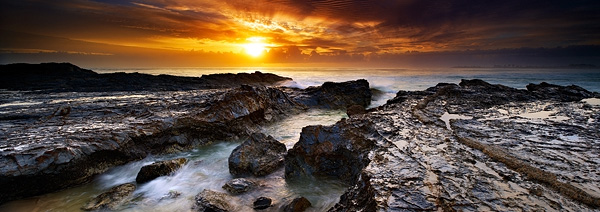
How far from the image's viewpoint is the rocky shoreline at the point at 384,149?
3.53 m

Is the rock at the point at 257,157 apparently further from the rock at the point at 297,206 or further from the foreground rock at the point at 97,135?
the foreground rock at the point at 97,135

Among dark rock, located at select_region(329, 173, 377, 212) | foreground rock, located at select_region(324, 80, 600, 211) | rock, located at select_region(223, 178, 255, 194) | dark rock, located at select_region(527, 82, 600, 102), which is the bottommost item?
rock, located at select_region(223, 178, 255, 194)

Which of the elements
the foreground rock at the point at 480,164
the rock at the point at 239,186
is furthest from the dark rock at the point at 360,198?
the rock at the point at 239,186

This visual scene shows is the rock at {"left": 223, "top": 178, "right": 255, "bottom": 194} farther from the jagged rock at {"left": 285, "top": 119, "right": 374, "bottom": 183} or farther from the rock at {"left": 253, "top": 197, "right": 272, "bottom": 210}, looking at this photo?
the jagged rock at {"left": 285, "top": 119, "right": 374, "bottom": 183}

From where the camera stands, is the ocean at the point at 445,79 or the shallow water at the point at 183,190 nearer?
the shallow water at the point at 183,190

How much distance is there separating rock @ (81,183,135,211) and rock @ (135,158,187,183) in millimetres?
307

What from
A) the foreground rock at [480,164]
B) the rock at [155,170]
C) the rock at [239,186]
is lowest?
the rock at [239,186]

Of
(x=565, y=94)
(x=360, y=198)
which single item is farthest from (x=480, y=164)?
(x=565, y=94)

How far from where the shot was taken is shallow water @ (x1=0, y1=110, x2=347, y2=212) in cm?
516

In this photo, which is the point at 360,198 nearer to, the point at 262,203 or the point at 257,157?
the point at 262,203

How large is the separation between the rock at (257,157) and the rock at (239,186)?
53 centimetres

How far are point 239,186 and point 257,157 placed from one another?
4.08ft

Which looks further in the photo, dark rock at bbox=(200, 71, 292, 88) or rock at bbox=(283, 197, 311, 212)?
dark rock at bbox=(200, 71, 292, 88)

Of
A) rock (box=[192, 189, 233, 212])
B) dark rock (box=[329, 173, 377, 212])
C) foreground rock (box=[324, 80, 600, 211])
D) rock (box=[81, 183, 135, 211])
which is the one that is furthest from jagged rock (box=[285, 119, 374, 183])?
rock (box=[81, 183, 135, 211])
